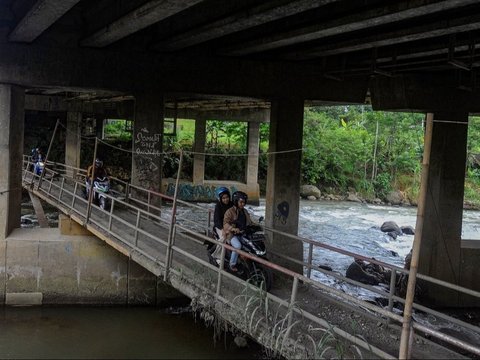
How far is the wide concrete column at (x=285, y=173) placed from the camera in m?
12.9

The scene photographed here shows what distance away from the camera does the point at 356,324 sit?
685cm

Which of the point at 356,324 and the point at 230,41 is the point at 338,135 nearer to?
the point at 230,41

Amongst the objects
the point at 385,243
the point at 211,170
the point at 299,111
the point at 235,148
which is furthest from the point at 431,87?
→ the point at 235,148

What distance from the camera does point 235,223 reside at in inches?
322

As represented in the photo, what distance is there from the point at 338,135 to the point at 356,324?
3512 centimetres

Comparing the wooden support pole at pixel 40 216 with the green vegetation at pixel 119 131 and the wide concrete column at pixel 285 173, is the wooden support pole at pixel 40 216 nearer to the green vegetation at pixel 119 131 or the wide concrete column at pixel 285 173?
the wide concrete column at pixel 285 173

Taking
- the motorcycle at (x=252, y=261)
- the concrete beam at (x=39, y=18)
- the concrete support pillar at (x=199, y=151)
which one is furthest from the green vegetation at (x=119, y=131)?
the motorcycle at (x=252, y=261)

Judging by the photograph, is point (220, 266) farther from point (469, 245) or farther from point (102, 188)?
point (469, 245)

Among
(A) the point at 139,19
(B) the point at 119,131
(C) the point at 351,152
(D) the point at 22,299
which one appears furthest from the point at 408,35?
(B) the point at 119,131

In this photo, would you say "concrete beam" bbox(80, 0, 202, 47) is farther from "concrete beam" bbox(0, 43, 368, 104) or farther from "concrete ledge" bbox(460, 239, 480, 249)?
"concrete ledge" bbox(460, 239, 480, 249)

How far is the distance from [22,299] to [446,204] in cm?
1003

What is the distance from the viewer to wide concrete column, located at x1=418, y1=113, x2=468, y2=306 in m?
13.0

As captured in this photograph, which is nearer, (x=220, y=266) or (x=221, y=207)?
(x=220, y=266)

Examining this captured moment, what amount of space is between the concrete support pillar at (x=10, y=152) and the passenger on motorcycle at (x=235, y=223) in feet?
19.2
